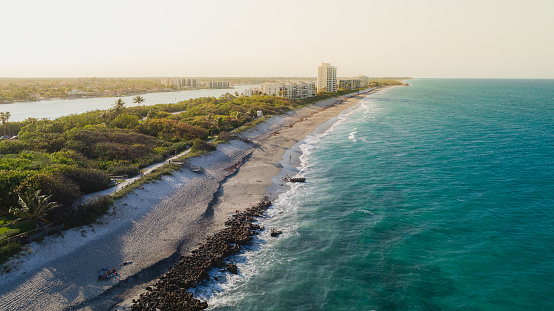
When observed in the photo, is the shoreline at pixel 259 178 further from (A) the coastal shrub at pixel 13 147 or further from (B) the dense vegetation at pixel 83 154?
(A) the coastal shrub at pixel 13 147

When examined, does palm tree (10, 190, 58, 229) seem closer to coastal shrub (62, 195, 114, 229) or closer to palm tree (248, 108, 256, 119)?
coastal shrub (62, 195, 114, 229)

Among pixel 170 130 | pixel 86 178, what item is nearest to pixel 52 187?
pixel 86 178

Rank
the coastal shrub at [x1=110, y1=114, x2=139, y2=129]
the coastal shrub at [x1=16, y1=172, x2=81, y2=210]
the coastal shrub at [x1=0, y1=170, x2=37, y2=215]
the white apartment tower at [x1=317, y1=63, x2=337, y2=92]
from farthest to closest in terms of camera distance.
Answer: the white apartment tower at [x1=317, y1=63, x2=337, y2=92]
the coastal shrub at [x1=110, y1=114, x2=139, y2=129]
the coastal shrub at [x1=0, y1=170, x2=37, y2=215]
the coastal shrub at [x1=16, y1=172, x2=81, y2=210]

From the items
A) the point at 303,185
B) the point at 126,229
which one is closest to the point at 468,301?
the point at 303,185

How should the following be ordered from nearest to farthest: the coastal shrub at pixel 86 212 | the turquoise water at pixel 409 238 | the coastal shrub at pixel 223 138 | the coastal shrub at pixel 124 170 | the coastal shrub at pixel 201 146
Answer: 1. the turquoise water at pixel 409 238
2. the coastal shrub at pixel 86 212
3. the coastal shrub at pixel 124 170
4. the coastal shrub at pixel 201 146
5. the coastal shrub at pixel 223 138

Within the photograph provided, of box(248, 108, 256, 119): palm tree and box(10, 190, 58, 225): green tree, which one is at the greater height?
box(248, 108, 256, 119): palm tree

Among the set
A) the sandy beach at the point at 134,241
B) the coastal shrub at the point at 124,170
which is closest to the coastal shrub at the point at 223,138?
the sandy beach at the point at 134,241

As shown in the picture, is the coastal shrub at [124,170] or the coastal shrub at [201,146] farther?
the coastal shrub at [201,146]

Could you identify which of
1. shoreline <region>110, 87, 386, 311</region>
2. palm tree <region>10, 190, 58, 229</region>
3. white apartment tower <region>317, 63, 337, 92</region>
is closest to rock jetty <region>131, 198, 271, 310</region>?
shoreline <region>110, 87, 386, 311</region>
